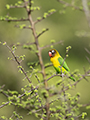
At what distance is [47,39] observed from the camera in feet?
59.6

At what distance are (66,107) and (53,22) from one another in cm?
1776

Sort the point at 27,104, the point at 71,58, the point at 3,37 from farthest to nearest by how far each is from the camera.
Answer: the point at 71,58 < the point at 3,37 < the point at 27,104

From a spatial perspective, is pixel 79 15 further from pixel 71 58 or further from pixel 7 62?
pixel 7 62

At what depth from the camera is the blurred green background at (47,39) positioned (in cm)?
1677

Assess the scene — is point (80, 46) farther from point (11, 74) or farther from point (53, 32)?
point (11, 74)

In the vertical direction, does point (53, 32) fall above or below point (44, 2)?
below

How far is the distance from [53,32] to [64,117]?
673 inches

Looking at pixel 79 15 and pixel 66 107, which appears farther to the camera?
pixel 79 15

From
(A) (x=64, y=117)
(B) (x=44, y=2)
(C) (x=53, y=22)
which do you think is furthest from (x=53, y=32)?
(A) (x=64, y=117)

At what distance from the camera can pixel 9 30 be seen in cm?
1717

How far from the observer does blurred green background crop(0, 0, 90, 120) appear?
16.8m

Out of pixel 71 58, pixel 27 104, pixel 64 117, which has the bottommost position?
pixel 71 58

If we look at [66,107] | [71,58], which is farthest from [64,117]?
[71,58]

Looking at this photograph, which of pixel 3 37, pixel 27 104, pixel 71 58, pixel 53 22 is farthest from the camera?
pixel 53 22
